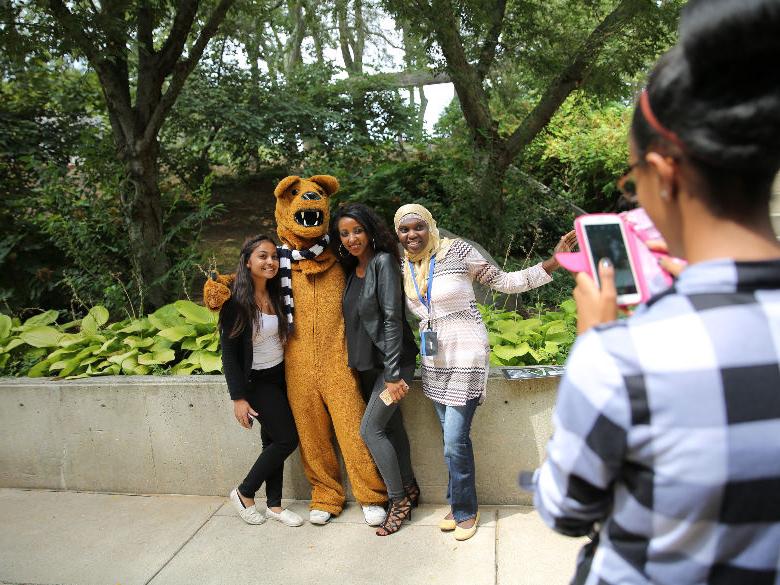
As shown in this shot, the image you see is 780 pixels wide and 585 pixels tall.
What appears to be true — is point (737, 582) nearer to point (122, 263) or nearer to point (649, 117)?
point (649, 117)

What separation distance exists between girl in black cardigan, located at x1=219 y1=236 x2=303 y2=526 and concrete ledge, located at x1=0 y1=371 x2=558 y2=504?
41cm

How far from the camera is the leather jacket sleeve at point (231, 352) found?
374 centimetres

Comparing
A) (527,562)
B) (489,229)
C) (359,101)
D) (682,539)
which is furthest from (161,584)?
(359,101)

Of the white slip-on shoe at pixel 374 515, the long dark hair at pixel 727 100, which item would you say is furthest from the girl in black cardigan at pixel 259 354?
the long dark hair at pixel 727 100

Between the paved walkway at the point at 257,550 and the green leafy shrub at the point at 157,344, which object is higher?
the green leafy shrub at the point at 157,344

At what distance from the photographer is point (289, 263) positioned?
3.87 metres

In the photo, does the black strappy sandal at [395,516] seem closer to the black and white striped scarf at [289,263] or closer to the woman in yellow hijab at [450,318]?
the woman in yellow hijab at [450,318]

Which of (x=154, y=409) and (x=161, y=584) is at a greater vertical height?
(x=154, y=409)

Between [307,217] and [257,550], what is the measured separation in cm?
186

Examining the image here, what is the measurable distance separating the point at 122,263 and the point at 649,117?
6.94 meters

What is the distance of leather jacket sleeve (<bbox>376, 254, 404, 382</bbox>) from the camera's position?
359 centimetres

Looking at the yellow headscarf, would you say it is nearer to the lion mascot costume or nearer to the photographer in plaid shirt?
the lion mascot costume

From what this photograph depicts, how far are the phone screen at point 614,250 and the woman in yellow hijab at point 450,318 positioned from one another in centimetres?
209

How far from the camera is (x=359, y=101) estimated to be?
11.1 metres
